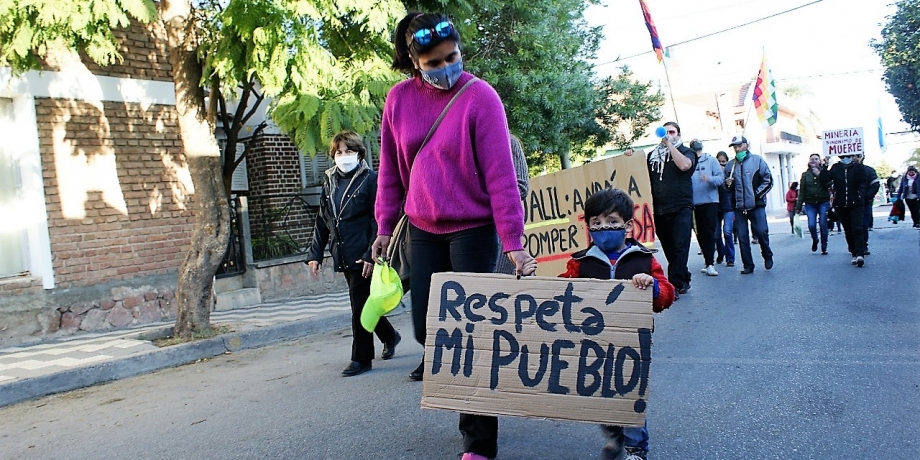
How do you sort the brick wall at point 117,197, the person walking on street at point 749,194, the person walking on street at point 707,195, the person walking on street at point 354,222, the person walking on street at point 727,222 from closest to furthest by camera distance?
the person walking on street at point 354,222 → the brick wall at point 117,197 → the person walking on street at point 707,195 → the person walking on street at point 749,194 → the person walking on street at point 727,222

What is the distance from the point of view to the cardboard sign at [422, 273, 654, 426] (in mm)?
2793

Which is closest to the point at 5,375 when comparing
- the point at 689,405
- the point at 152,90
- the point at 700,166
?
the point at 152,90

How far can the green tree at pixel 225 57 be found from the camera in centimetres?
669

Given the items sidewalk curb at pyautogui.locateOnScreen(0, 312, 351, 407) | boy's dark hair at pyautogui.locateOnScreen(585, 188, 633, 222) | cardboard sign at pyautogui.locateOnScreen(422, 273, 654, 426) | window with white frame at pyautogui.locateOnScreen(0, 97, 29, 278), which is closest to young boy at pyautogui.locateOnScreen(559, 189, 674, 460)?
boy's dark hair at pyautogui.locateOnScreen(585, 188, 633, 222)

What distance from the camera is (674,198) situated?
7.64 m

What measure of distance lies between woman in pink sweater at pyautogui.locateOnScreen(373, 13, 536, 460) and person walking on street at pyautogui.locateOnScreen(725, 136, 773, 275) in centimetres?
763

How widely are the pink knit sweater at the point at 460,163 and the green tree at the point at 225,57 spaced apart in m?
4.14

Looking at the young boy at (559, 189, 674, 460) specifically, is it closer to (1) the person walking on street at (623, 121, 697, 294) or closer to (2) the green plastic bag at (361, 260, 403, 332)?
(2) the green plastic bag at (361, 260, 403, 332)

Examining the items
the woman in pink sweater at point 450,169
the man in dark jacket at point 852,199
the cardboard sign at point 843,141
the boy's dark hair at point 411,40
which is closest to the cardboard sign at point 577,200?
the woman in pink sweater at point 450,169

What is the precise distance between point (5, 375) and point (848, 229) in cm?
1030

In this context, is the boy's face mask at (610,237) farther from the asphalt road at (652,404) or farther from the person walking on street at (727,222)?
the person walking on street at (727,222)

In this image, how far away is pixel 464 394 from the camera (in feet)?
9.55

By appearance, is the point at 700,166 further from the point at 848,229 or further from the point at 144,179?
the point at 144,179

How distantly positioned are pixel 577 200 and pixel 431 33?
396 cm
